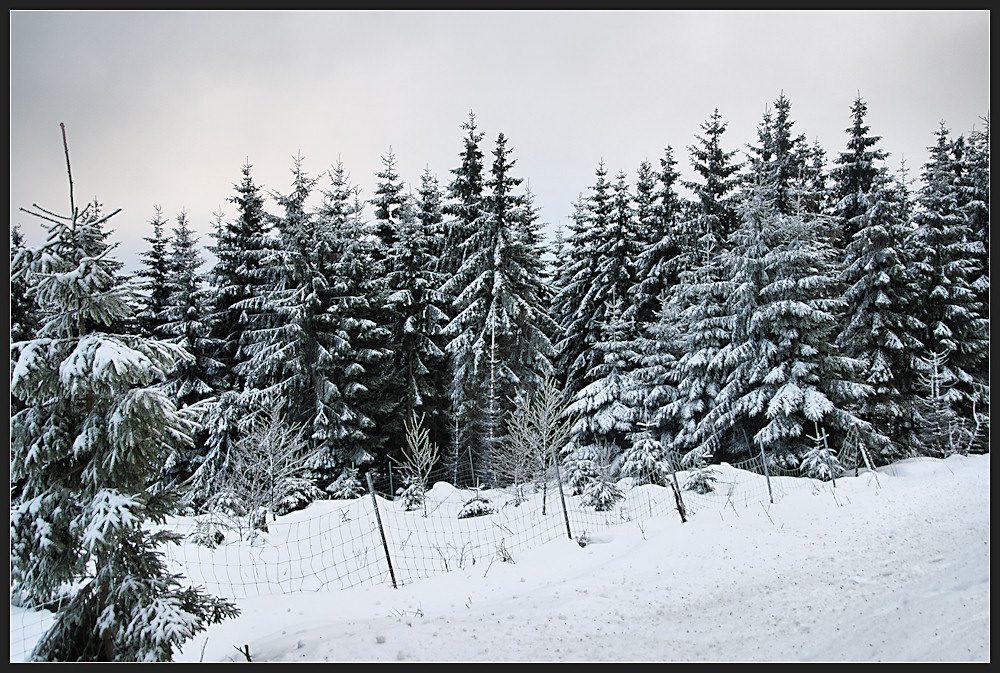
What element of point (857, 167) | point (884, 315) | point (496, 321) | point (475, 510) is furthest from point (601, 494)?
point (857, 167)

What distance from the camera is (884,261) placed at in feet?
52.9

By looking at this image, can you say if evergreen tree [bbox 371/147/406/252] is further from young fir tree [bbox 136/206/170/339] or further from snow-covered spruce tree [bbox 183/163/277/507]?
young fir tree [bbox 136/206/170/339]

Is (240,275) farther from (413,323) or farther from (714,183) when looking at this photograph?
(714,183)

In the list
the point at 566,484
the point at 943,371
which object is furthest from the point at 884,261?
the point at 566,484

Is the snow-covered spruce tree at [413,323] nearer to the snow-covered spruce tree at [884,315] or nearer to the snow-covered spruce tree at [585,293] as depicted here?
the snow-covered spruce tree at [585,293]

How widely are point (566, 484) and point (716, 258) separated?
8.34 metres

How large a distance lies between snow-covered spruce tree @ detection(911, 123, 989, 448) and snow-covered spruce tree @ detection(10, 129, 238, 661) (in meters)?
18.8

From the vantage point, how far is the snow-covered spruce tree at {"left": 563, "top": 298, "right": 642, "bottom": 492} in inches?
624

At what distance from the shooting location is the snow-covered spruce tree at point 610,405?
15.9 metres

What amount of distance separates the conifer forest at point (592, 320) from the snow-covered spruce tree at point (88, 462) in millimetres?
5953

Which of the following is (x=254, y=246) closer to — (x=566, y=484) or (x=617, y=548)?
(x=566, y=484)

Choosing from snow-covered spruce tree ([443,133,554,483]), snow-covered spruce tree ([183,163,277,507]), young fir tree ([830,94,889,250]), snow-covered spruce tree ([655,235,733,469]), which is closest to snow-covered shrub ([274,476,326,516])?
snow-covered spruce tree ([183,163,277,507])

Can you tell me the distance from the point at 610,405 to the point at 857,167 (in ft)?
37.7

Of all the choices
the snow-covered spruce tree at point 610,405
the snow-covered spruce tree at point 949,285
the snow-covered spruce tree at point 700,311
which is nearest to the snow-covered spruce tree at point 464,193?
the snow-covered spruce tree at point 610,405
